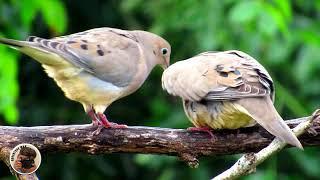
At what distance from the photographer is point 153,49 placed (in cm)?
634

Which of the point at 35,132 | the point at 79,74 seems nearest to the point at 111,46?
the point at 79,74

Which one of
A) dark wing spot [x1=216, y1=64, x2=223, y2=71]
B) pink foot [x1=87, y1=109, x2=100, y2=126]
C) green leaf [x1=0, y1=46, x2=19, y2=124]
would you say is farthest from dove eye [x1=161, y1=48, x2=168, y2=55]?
dark wing spot [x1=216, y1=64, x2=223, y2=71]

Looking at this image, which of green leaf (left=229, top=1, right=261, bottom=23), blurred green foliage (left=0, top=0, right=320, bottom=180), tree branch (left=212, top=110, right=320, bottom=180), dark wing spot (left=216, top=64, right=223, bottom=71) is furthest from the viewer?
blurred green foliage (left=0, top=0, right=320, bottom=180)

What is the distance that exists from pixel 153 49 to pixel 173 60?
195cm

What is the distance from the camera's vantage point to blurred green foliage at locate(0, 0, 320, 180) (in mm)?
7071

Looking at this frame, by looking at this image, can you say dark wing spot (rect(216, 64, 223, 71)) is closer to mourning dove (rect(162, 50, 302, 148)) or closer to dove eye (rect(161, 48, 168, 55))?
mourning dove (rect(162, 50, 302, 148))

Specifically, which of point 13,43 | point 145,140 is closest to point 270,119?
point 145,140

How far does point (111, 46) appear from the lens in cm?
573

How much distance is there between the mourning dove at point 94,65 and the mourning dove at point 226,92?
34cm

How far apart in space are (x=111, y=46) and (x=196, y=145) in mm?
910

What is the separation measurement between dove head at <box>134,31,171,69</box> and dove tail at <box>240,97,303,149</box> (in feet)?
4.44

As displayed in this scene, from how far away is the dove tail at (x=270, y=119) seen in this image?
4.64 metres

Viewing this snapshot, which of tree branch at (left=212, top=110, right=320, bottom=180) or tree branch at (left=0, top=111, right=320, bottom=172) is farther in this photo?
tree branch at (left=0, top=111, right=320, bottom=172)

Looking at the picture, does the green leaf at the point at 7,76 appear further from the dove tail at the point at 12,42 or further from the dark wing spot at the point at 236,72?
the dark wing spot at the point at 236,72
